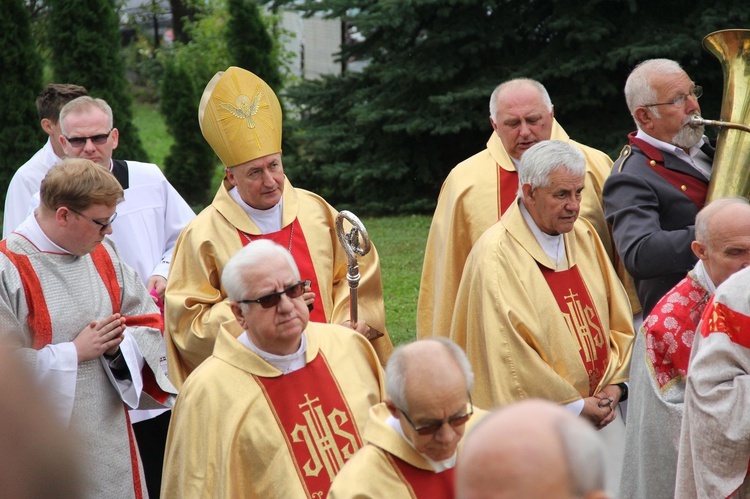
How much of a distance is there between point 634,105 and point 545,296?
3.78 feet

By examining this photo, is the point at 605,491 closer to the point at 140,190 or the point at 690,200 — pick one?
the point at 690,200

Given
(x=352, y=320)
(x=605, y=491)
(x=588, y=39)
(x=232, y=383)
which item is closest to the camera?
(x=605, y=491)

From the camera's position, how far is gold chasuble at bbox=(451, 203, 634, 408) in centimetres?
460

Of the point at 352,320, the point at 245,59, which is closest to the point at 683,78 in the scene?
the point at 352,320

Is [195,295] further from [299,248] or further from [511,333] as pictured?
[511,333]

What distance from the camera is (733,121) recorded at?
529cm

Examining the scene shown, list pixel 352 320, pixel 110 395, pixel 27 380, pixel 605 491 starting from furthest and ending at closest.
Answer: pixel 352 320 < pixel 110 395 < pixel 605 491 < pixel 27 380

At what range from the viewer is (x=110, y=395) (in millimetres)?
4723

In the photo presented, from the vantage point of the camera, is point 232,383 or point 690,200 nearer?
point 232,383

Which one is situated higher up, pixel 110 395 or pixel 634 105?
pixel 634 105

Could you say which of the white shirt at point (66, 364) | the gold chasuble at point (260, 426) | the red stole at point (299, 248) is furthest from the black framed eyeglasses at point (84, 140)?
the gold chasuble at point (260, 426)

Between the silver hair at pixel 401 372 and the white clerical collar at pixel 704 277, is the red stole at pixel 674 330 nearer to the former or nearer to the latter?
the white clerical collar at pixel 704 277

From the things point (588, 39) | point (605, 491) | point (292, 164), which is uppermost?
point (605, 491)

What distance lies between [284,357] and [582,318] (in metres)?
1.46
